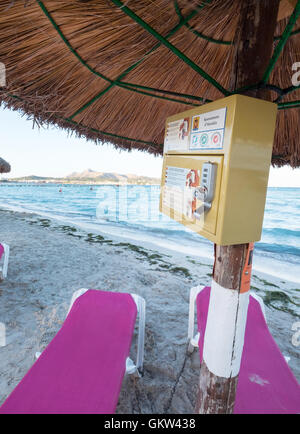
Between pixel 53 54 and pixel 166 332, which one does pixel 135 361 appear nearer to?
pixel 166 332

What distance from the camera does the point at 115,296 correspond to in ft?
8.84

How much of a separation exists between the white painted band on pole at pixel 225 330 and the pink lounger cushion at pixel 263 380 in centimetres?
64

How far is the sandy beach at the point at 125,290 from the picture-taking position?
7.04 ft

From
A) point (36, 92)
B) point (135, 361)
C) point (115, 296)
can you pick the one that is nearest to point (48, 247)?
point (115, 296)

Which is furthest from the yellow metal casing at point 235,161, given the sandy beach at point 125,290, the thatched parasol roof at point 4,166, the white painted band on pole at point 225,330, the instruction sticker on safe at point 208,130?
the thatched parasol roof at point 4,166

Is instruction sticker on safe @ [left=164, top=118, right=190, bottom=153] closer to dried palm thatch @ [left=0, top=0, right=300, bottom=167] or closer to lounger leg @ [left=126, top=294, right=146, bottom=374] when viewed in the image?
dried palm thatch @ [left=0, top=0, right=300, bottom=167]

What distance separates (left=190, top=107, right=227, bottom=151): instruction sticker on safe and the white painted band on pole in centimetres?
64

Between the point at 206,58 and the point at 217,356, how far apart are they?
188 cm

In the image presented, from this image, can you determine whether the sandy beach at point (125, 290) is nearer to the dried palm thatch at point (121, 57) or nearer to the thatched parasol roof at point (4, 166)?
the dried palm thatch at point (121, 57)

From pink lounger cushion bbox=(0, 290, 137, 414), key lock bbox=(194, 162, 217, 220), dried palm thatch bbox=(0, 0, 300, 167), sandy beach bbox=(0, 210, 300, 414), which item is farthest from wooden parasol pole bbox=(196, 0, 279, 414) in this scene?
sandy beach bbox=(0, 210, 300, 414)

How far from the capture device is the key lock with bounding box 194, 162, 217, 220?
92cm

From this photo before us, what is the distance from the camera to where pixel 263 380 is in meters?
1.67

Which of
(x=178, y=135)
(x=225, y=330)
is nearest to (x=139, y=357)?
(x=225, y=330)
